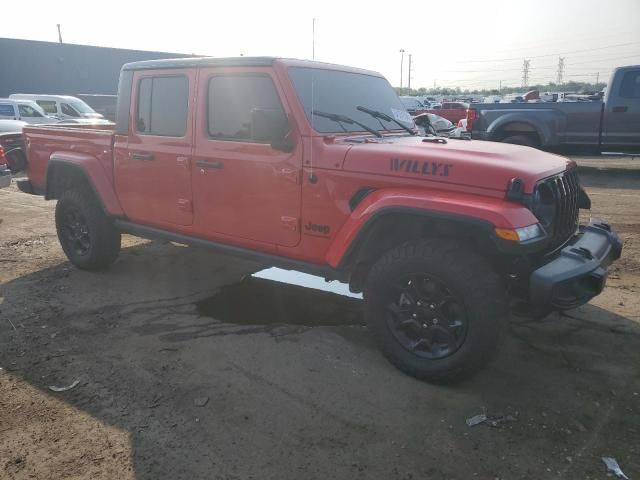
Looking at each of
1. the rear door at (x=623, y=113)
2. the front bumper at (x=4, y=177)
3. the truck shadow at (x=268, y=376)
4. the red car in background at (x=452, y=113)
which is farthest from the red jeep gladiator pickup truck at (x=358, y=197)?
the red car in background at (x=452, y=113)

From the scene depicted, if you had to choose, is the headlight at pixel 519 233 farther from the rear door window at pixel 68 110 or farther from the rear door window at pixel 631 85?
the rear door window at pixel 68 110

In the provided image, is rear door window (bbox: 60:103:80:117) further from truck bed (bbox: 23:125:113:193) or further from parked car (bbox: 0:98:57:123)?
truck bed (bbox: 23:125:113:193)

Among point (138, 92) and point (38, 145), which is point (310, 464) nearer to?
point (138, 92)

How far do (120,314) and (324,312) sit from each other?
1.70 m

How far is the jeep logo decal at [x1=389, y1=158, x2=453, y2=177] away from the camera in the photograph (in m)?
3.09

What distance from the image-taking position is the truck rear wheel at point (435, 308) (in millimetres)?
2977

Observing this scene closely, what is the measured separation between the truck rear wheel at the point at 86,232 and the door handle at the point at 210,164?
1.53 metres

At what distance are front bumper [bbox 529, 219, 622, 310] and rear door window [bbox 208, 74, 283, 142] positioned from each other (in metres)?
2.09

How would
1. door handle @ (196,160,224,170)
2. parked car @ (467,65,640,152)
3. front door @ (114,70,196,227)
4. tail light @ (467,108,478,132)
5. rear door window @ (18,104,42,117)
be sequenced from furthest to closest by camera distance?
rear door window @ (18,104,42,117) < tail light @ (467,108,478,132) < parked car @ (467,65,640,152) < front door @ (114,70,196,227) < door handle @ (196,160,224,170)

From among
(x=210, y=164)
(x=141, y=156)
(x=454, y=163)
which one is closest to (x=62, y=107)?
(x=141, y=156)

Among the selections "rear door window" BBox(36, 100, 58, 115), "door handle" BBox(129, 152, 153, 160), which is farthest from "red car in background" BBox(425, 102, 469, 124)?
"door handle" BBox(129, 152, 153, 160)

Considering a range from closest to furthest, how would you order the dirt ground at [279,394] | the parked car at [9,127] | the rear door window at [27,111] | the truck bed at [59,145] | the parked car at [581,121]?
the dirt ground at [279,394], the truck bed at [59,145], the parked car at [581,121], the parked car at [9,127], the rear door window at [27,111]

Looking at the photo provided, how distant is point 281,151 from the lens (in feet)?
12.0

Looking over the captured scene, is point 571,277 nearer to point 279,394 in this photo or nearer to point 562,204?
point 562,204
